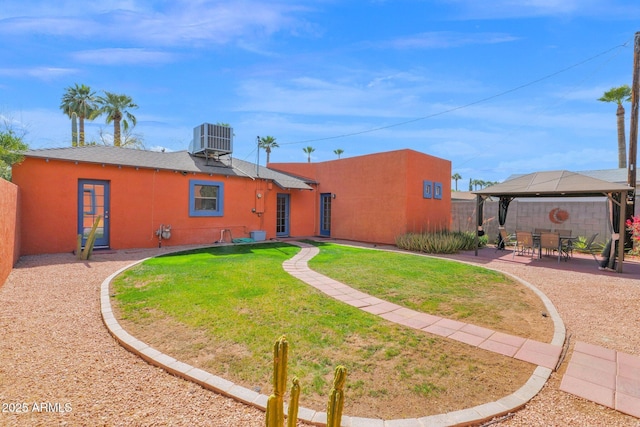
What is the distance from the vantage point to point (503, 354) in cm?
363

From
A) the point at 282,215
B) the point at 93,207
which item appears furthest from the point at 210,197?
the point at 93,207

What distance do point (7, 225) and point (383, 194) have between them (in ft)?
42.1

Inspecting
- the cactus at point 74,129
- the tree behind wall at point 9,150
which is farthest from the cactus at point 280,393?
the cactus at point 74,129

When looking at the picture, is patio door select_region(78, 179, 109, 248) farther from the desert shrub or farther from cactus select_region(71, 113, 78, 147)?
cactus select_region(71, 113, 78, 147)

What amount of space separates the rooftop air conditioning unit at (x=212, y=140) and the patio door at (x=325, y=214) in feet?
19.4

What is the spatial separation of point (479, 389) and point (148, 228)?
1211 centimetres

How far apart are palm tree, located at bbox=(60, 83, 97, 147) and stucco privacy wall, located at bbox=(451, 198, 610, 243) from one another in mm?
31452

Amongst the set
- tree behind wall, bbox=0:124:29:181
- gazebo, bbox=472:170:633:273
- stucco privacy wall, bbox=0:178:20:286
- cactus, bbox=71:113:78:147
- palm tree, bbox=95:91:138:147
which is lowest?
stucco privacy wall, bbox=0:178:20:286

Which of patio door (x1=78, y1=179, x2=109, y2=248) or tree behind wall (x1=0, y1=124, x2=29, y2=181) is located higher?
tree behind wall (x1=0, y1=124, x2=29, y2=181)

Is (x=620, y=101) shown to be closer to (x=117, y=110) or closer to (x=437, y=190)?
(x=437, y=190)

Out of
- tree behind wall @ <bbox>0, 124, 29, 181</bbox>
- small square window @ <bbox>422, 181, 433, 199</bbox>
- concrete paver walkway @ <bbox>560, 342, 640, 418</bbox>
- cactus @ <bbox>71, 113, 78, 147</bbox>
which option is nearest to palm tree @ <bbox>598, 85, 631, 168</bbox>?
small square window @ <bbox>422, 181, 433, 199</bbox>

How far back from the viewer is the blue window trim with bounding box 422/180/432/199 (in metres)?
14.5

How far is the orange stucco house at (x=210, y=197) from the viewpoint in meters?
9.80

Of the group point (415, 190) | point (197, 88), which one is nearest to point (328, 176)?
point (415, 190)
